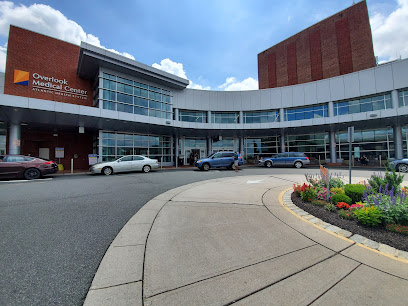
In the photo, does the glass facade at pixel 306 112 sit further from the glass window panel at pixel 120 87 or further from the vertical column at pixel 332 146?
the glass window panel at pixel 120 87

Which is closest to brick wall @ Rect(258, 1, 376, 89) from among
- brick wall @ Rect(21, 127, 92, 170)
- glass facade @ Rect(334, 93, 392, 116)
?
glass facade @ Rect(334, 93, 392, 116)

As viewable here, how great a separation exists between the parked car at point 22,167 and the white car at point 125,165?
274 centimetres

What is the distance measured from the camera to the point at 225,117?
25.0 metres

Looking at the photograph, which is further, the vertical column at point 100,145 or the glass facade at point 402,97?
the glass facade at point 402,97

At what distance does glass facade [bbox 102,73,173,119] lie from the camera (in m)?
17.1

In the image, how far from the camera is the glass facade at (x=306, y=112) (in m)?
22.2

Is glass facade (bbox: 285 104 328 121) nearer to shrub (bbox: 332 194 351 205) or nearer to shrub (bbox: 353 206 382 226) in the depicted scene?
shrub (bbox: 332 194 351 205)

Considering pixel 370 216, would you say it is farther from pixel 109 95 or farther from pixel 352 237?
pixel 109 95

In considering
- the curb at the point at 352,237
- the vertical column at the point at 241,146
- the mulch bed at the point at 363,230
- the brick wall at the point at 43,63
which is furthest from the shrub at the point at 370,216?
the brick wall at the point at 43,63

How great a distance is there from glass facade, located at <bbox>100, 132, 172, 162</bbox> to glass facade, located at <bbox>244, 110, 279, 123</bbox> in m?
11.4

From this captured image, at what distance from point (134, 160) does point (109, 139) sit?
5734mm

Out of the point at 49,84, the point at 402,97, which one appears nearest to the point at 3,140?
the point at 49,84

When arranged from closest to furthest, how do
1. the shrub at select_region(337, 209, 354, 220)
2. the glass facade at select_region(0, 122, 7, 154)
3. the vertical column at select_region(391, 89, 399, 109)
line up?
1. the shrub at select_region(337, 209, 354, 220)
2. the glass facade at select_region(0, 122, 7, 154)
3. the vertical column at select_region(391, 89, 399, 109)

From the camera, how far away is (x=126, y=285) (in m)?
2.01
